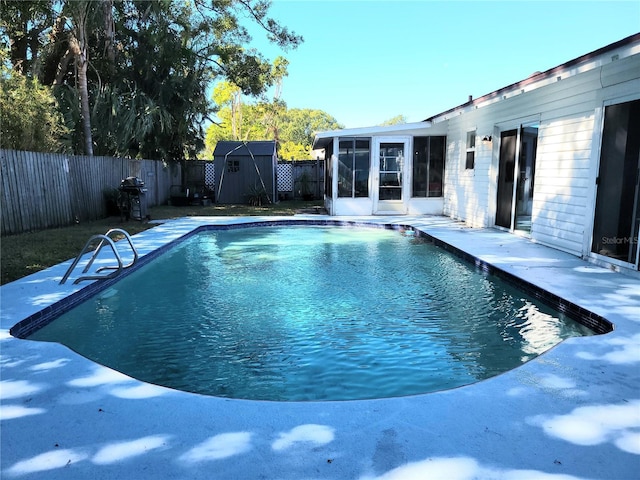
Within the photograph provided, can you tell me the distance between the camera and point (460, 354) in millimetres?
3537

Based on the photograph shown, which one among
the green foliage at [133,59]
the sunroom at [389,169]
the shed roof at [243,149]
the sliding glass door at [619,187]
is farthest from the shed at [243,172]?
the sliding glass door at [619,187]

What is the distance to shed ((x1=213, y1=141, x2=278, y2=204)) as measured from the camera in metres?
16.5

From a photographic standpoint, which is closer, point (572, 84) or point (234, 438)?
point (234, 438)

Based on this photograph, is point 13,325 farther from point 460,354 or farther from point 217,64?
point 217,64

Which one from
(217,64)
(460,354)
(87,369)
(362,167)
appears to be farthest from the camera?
(217,64)

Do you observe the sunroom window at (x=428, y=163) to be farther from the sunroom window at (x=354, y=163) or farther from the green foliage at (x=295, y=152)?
the green foliage at (x=295, y=152)

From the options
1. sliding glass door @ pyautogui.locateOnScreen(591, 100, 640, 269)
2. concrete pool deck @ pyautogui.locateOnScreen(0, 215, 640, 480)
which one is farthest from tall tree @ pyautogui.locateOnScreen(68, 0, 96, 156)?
sliding glass door @ pyautogui.locateOnScreen(591, 100, 640, 269)

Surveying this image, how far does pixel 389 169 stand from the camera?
40.7 ft

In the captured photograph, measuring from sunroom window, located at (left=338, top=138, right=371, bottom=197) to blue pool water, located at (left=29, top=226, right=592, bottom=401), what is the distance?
5858 mm

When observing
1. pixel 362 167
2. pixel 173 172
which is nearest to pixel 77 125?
pixel 173 172

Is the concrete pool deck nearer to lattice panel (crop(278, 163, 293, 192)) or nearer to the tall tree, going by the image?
the tall tree

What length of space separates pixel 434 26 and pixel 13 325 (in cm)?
2217

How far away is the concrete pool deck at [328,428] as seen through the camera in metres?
1.84

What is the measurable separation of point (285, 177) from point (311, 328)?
1524 centimetres
